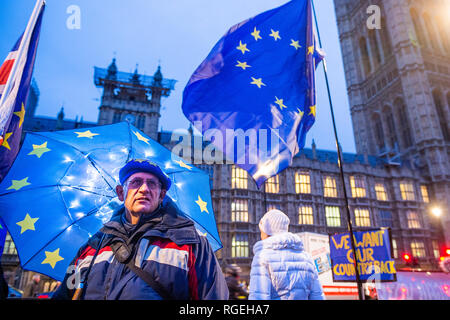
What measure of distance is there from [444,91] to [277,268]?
53.9 meters

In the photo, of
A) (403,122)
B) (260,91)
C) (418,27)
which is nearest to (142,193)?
(260,91)

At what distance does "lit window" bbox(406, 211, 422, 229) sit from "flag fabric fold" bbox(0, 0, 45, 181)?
3821cm

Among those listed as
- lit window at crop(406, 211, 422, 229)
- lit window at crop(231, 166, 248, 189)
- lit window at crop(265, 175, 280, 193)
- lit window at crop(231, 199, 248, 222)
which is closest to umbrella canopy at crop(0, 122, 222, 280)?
lit window at crop(231, 199, 248, 222)

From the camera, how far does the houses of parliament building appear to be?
2803 centimetres

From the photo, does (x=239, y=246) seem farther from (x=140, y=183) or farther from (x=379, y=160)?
(x=379, y=160)

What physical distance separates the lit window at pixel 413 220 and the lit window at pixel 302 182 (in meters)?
13.2

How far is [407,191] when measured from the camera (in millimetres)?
33469

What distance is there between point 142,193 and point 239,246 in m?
25.0

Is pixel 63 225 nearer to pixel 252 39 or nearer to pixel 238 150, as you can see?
pixel 238 150

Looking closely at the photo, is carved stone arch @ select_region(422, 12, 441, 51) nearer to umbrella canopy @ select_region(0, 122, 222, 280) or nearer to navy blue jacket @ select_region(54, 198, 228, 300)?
umbrella canopy @ select_region(0, 122, 222, 280)

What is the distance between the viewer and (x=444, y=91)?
4316 cm

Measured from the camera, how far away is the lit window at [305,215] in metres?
28.6

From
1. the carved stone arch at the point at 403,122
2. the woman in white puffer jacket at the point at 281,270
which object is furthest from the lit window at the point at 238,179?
the carved stone arch at the point at 403,122

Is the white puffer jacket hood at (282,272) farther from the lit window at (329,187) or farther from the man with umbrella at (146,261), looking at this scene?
the lit window at (329,187)
